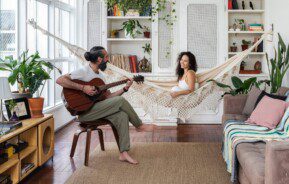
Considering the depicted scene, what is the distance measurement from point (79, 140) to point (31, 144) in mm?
1351

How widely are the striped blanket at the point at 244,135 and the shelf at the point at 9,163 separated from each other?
166 centimetres

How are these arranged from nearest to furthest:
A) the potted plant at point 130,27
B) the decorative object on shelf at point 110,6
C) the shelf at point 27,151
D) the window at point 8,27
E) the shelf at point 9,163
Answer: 1. the shelf at point 9,163
2. the shelf at point 27,151
3. the window at point 8,27
4. the decorative object on shelf at point 110,6
5. the potted plant at point 130,27

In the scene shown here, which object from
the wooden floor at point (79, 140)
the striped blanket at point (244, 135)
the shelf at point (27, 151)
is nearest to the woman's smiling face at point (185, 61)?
the wooden floor at point (79, 140)

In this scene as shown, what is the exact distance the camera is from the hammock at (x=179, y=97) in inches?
183

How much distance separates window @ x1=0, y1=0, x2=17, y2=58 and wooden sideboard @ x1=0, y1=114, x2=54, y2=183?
874mm

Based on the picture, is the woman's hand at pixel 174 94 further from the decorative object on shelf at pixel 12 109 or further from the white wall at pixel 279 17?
the decorative object on shelf at pixel 12 109

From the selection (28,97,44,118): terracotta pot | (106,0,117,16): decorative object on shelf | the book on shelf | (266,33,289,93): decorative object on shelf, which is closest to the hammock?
(266,33,289,93): decorative object on shelf

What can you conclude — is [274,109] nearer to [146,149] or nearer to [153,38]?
[146,149]

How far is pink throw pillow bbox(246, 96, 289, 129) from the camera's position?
3.41 meters

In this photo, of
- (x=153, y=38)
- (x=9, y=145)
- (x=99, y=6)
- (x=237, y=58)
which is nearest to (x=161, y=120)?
(x=153, y=38)

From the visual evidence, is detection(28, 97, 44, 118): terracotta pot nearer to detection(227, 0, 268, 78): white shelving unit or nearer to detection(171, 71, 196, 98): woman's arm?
detection(171, 71, 196, 98): woman's arm

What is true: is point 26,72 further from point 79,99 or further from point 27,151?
point 27,151

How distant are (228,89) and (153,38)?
1564mm

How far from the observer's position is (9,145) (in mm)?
3021
